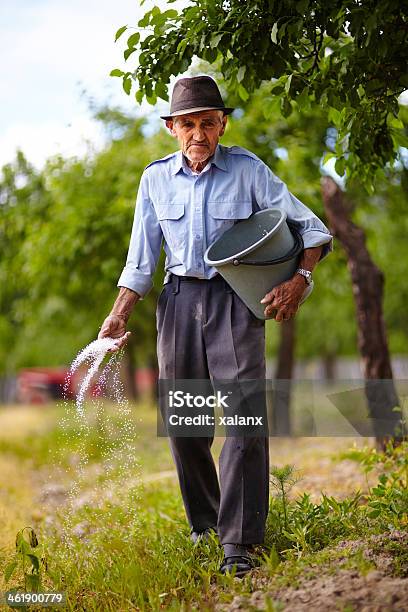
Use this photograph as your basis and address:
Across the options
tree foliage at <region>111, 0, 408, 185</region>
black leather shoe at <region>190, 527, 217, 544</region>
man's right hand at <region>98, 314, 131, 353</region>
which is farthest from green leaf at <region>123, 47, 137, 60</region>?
black leather shoe at <region>190, 527, 217, 544</region>

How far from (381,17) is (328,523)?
225 centimetres

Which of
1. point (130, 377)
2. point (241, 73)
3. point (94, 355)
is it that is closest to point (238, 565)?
point (94, 355)

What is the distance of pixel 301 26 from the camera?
12.8ft

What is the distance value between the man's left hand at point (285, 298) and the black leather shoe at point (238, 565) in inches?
40.5

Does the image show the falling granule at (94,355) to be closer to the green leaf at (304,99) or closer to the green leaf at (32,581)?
the green leaf at (32,581)

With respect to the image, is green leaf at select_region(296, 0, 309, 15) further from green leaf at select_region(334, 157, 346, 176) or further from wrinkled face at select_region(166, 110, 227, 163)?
green leaf at select_region(334, 157, 346, 176)

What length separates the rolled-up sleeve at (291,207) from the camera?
4055mm

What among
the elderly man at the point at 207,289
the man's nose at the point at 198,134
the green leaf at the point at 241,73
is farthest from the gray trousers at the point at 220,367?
the green leaf at the point at 241,73

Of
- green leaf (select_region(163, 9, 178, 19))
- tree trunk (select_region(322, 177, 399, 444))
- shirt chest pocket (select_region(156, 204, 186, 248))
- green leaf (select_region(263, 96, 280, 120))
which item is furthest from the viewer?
tree trunk (select_region(322, 177, 399, 444))

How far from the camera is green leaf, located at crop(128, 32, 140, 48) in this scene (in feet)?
14.4

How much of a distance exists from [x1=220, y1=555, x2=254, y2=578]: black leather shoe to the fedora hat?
196 cm

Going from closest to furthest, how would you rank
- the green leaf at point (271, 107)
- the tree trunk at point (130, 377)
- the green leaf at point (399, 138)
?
the green leaf at point (271, 107) < the green leaf at point (399, 138) < the tree trunk at point (130, 377)

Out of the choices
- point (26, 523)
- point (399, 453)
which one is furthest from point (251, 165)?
point (26, 523)

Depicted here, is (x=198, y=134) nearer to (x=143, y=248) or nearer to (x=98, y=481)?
(x=143, y=248)
